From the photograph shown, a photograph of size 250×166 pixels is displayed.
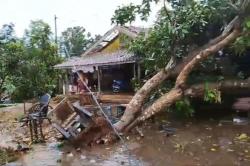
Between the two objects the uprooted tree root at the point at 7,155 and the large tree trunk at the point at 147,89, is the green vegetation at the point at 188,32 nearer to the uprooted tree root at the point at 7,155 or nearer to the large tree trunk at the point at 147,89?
the large tree trunk at the point at 147,89

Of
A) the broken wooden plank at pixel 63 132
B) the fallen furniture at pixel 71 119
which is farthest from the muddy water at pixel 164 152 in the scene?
the fallen furniture at pixel 71 119

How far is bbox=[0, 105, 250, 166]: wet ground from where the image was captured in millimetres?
7715

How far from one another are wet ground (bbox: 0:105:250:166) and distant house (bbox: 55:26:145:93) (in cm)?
999

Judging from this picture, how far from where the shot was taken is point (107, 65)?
70.2ft

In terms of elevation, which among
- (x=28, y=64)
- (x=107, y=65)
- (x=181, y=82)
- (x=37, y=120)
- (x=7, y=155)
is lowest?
(x=7, y=155)

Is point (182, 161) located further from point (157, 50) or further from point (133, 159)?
point (157, 50)

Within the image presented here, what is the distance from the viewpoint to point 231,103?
41.3ft

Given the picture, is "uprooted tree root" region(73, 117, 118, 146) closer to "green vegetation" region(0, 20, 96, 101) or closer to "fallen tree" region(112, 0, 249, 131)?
"fallen tree" region(112, 0, 249, 131)

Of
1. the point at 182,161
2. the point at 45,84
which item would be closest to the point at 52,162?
the point at 182,161

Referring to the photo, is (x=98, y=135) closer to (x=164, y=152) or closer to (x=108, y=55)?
(x=164, y=152)

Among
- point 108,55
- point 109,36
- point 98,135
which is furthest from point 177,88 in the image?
point 109,36

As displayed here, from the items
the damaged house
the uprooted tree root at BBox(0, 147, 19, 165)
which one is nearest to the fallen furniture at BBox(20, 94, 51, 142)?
the damaged house

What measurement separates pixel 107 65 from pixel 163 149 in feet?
42.9

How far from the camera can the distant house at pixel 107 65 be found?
22.1m
